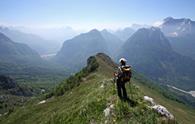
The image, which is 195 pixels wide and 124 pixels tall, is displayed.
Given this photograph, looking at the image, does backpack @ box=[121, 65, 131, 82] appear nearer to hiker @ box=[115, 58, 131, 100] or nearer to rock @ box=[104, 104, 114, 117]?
hiker @ box=[115, 58, 131, 100]

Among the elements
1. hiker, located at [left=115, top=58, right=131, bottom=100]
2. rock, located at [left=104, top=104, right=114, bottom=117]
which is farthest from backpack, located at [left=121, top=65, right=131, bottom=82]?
rock, located at [left=104, top=104, right=114, bottom=117]

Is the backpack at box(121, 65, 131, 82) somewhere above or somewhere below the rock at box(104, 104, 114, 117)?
above

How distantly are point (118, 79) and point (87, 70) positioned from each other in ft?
351

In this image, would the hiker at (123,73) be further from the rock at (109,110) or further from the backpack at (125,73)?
the rock at (109,110)

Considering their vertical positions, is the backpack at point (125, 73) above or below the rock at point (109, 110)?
above

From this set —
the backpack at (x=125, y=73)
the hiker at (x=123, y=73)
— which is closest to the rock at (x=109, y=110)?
the hiker at (x=123, y=73)

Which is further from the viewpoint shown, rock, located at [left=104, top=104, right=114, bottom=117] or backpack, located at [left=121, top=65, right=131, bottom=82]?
rock, located at [left=104, top=104, right=114, bottom=117]

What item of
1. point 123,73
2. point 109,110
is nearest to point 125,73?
point 123,73

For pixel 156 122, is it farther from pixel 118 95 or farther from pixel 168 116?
pixel 118 95

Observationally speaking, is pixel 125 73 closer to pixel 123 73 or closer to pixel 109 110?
pixel 123 73

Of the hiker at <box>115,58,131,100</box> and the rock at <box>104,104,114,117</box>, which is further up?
the hiker at <box>115,58,131,100</box>

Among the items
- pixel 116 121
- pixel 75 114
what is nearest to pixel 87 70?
pixel 75 114

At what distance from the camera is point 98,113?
33062mm

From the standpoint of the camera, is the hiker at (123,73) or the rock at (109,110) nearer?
the hiker at (123,73)
